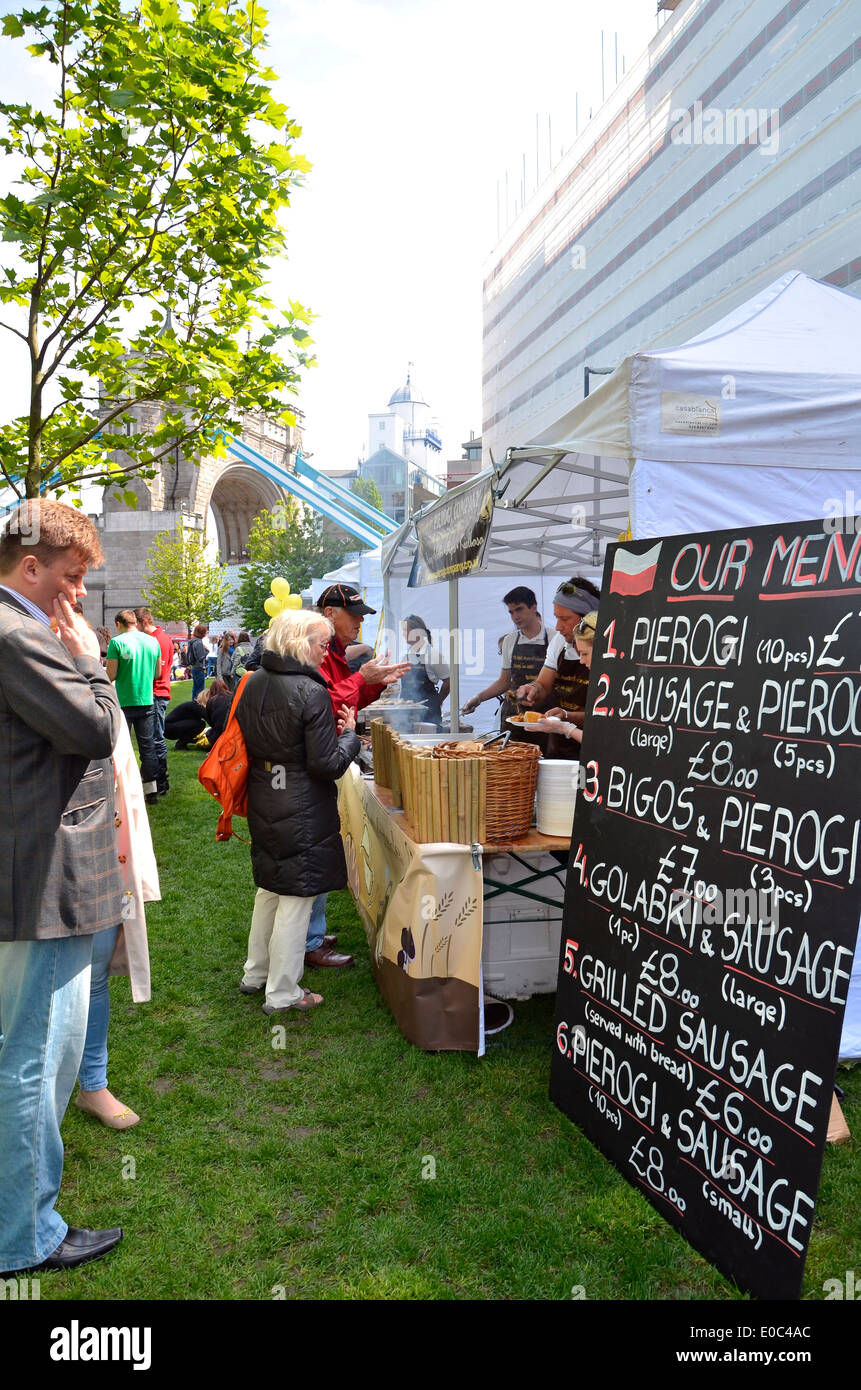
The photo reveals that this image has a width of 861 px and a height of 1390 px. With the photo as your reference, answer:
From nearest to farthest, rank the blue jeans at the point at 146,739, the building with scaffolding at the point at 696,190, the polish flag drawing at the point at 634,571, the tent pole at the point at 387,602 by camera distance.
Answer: the polish flag drawing at the point at 634,571, the blue jeans at the point at 146,739, the tent pole at the point at 387,602, the building with scaffolding at the point at 696,190

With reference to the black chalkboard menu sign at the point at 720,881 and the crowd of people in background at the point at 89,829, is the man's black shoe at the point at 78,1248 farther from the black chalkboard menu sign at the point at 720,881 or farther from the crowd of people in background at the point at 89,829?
the black chalkboard menu sign at the point at 720,881

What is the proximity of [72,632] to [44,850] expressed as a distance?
22.4 inches

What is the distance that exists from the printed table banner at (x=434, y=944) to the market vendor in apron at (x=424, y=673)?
4.22 meters

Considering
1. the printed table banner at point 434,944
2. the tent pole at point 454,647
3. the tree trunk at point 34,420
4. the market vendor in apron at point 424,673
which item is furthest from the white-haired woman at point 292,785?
the market vendor in apron at point 424,673

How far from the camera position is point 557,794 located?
3.52 m

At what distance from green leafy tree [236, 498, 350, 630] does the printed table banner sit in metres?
35.5

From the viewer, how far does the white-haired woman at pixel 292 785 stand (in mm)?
3859

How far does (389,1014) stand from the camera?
403 centimetres

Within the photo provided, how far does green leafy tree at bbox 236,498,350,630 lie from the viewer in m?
40.2

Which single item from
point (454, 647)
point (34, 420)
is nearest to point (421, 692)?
point (454, 647)

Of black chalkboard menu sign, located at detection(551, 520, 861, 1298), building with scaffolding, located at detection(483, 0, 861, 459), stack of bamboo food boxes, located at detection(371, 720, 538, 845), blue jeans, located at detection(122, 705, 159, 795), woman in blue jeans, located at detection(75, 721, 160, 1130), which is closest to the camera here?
black chalkboard menu sign, located at detection(551, 520, 861, 1298)

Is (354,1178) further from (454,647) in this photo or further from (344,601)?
(454,647)

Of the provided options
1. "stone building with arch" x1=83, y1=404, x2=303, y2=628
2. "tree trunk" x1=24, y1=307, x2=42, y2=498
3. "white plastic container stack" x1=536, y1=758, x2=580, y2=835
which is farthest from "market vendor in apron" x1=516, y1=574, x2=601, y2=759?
"stone building with arch" x1=83, y1=404, x2=303, y2=628

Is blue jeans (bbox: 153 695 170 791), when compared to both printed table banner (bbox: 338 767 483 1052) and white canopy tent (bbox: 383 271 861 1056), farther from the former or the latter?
white canopy tent (bbox: 383 271 861 1056)
